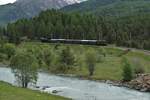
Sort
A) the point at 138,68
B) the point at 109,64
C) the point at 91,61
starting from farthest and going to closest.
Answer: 1. the point at 109,64
2. the point at 91,61
3. the point at 138,68

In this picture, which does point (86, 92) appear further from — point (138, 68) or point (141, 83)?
point (138, 68)

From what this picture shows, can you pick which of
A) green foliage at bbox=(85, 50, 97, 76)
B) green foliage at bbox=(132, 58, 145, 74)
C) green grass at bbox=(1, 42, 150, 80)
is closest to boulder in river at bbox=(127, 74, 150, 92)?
green grass at bbox=(1, 42, 150, 80)

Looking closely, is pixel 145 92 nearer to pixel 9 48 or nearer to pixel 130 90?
pixel 130 90

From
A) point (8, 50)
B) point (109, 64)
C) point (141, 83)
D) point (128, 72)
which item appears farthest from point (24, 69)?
point (8, 50)

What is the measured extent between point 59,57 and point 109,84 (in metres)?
41.7

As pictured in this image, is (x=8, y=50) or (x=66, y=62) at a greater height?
(x=8, y=50)

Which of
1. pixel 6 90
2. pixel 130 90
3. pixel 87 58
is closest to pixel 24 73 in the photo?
pixel 6 90

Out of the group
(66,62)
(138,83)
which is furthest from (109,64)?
(138,83)

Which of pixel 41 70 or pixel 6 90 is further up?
pixel 6 90

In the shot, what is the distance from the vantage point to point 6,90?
195 ft

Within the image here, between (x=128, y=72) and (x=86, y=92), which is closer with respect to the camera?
(x=86, y=92)

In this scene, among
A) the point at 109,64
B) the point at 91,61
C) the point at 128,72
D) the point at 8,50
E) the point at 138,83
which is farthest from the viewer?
the point at 8,50

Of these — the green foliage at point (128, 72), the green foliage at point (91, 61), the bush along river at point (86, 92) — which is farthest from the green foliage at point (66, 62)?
the bush along river at point (86, 92)

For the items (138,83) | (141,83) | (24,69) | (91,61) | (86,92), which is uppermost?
(24,69)
